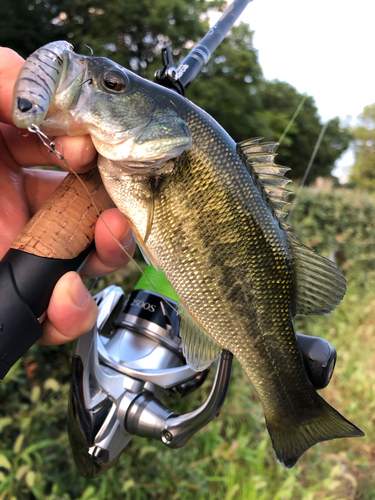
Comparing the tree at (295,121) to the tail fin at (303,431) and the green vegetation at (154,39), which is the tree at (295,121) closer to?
the green vegetation at (154,39)

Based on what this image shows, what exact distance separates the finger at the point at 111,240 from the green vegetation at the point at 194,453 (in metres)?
0.84

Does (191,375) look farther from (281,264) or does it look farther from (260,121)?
(260,121)

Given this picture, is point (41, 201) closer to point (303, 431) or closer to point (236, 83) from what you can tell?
point (303, 431)

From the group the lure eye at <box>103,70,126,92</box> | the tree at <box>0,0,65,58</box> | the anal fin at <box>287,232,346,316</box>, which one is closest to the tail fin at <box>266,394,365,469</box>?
the anal fin at <box>287,232,346,316</box>

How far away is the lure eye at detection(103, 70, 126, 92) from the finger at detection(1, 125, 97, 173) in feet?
0.51

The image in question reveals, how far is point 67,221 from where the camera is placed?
103 cm

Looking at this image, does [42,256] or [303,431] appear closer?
[42,256]

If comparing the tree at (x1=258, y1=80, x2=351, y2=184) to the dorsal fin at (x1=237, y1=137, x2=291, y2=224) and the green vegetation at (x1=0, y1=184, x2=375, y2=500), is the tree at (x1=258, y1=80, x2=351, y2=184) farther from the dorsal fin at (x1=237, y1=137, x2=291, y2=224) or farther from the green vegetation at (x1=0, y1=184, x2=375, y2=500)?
the dorsal fin at (x1=237, y1=137, x2=291, y2=224)

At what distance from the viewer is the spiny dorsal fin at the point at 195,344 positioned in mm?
1143

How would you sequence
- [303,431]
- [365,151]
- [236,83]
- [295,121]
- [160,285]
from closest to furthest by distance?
[303,431]
[160,285]
[236,83]
[295,121]
[365,151]

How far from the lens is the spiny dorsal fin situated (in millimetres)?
1143

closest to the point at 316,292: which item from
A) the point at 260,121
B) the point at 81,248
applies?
the point at 81,248

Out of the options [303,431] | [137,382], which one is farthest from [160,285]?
[303,431]

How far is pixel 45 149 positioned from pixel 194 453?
207cm
